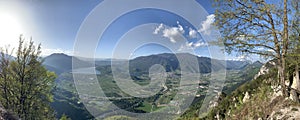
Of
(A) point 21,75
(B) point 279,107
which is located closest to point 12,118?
(B) point 279,107

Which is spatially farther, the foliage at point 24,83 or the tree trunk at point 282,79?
the foliage at point 24,83

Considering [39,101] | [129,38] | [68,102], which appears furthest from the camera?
[68,102]

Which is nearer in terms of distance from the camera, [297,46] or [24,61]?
[297,46]

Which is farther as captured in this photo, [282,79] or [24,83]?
[24,83]

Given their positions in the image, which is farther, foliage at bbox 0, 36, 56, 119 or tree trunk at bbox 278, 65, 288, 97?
foliage at bbox 0, 36, 56, 119

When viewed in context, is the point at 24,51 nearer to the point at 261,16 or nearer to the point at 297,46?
the point at 261,16

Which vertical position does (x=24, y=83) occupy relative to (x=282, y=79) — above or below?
below

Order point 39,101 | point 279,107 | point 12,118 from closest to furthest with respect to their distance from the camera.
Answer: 1. point 12,118
2. point 279,107
3. point 39,101

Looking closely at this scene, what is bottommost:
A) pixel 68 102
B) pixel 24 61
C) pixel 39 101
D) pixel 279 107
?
pixel 68 102
